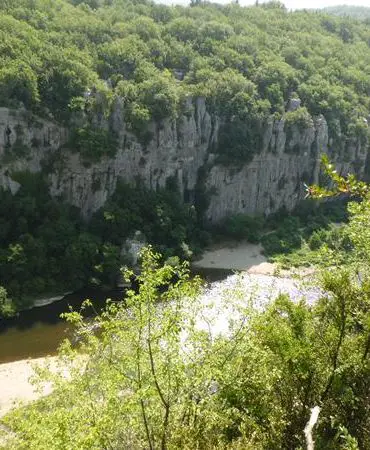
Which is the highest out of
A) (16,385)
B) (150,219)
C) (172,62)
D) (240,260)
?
(172,62)

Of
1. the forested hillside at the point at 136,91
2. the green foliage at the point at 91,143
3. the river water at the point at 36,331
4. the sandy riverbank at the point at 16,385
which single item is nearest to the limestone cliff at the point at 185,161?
the forested hillside at the point at 136,91

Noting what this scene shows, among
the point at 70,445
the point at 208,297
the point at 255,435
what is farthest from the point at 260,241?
the point at 70,445

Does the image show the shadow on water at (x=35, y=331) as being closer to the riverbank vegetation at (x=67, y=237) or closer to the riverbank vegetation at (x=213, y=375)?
the riverbank vegetation at (x=67, y=237)

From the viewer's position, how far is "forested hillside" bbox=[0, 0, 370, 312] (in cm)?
5053

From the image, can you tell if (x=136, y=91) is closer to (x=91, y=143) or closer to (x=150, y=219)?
(x=91, y=143)

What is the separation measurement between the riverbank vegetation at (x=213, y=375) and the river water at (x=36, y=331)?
22123mm

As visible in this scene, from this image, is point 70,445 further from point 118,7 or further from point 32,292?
Answer: point 118,7

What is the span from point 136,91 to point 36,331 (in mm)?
33031

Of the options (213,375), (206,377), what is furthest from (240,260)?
(206,377)

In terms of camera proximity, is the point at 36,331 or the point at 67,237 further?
the point at 67,237

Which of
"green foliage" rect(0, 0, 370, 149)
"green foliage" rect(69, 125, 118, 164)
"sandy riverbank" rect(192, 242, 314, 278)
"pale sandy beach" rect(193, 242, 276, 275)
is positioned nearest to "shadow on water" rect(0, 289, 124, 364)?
"green foliage" rect(69, 125, 118, 164)

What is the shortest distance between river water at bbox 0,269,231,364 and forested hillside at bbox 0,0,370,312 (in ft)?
7.72

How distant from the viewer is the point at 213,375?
15016 mm

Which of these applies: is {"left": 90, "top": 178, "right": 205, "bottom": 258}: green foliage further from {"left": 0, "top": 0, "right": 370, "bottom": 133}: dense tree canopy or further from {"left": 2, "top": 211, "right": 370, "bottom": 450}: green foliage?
{"left": 2, "top": 211, "right": 370, "bottom": 450}: green foliage
